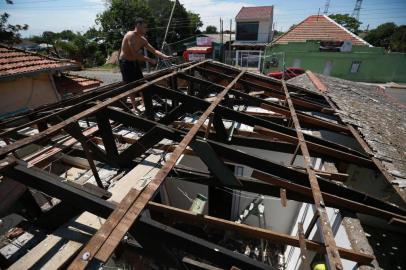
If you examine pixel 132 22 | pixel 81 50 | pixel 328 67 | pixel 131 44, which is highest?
pixel 132 22

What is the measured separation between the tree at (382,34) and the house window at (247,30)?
3452 cm

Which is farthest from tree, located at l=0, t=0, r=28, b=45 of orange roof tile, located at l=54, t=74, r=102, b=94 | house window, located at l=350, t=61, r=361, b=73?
house window, located at l=350, t=61, r=361, b=73

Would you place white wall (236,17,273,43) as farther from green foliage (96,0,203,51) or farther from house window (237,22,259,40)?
green foliage (96,0,203,51)

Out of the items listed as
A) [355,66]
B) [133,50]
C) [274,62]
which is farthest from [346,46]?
[133,50]

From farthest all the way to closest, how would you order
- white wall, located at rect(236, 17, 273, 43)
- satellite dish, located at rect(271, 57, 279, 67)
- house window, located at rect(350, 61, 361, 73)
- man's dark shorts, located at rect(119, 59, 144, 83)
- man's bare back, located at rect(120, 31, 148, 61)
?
white wall, located at rect(236, 17, 273, 43), satellite dish, located at rect(271, 57, 279, 67), house window, located at rect(350, 61, 361, 73), man's dark shorts, located at rect(119, 59, 144, 83), man's bare back, located at rect(120, 31, 148, 61)

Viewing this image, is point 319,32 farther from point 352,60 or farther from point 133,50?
point 133,50

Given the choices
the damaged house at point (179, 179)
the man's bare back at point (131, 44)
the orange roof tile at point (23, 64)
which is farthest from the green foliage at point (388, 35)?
the orange roof tile at point (23, 64)

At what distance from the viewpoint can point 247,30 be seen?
33719 millimetres

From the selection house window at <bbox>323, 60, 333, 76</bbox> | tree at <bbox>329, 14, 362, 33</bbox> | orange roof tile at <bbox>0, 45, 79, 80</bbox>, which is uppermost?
tree at <bbox>329, 14, 362, 33</bbox>

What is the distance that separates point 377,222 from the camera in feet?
13.9

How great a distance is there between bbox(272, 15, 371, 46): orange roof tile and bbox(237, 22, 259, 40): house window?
770 cm

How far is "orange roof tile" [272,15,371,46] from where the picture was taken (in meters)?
24.4

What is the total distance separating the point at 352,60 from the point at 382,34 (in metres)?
39.6

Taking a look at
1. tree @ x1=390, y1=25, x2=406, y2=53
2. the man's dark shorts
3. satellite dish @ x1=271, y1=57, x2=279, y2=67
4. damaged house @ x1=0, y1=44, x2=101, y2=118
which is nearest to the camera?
the man's dark shorts
